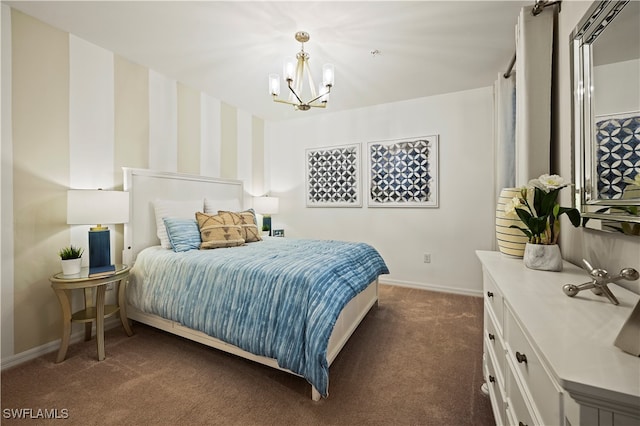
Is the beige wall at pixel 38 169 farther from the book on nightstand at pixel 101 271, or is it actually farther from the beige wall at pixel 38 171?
the book on nightstand at pixel 101 271

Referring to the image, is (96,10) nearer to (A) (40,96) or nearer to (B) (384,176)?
(A) (40,96)

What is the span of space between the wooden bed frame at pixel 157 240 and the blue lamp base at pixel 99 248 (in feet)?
0.92

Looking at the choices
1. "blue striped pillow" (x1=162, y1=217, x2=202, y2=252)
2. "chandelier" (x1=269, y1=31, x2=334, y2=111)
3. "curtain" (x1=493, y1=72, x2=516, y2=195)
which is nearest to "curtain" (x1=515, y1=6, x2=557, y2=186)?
"curtain" (x1=493, y1=72, x2=516, y2=195)

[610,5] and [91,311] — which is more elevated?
[610,5]

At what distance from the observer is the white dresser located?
518 mm

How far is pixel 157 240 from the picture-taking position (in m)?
2.85

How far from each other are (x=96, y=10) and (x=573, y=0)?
315cm

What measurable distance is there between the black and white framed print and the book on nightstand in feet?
8.86

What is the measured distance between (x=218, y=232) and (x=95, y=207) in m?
0.97

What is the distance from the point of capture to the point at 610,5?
44.3 inches

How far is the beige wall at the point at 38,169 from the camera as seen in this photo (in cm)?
198

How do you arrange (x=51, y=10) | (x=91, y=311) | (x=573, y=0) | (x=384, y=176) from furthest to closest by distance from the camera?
(x=384, y=176) < (x=91, y=311) < (x=51, y=10) < (x=573, y=0)

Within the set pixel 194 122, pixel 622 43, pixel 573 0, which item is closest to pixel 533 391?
pixel 622 43

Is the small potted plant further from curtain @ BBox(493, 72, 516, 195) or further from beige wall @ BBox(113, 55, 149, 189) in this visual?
curtain @ BBox(493, 72, 516, 195)
